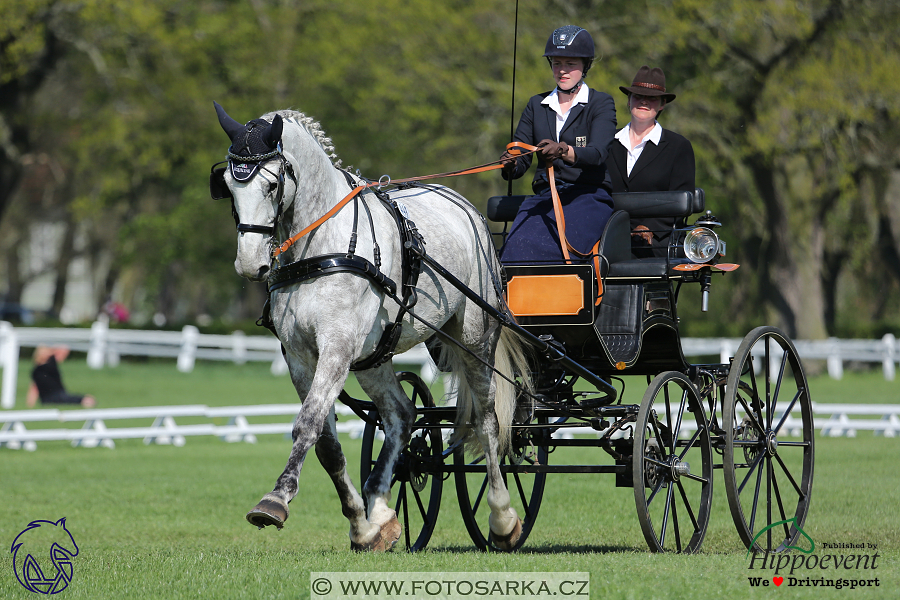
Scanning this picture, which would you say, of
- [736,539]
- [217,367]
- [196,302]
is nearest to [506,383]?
[736,539]

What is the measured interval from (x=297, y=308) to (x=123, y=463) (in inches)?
330

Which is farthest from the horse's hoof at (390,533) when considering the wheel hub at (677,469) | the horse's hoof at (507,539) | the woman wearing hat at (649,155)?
the woman wearing hat at (649,155)

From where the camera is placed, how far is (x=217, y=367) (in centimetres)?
2769

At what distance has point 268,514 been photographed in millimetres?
5133

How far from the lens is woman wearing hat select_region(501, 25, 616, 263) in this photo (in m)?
6.84

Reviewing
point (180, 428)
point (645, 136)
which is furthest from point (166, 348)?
point (645, 136)

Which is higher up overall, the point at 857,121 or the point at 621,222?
the point at 857,121

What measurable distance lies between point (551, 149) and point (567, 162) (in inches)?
7.8

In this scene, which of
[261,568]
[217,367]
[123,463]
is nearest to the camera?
[261,568]

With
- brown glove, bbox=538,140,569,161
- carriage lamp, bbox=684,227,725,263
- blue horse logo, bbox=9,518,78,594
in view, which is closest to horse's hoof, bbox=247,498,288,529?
blue horse logo, bbox=9,518,78,594

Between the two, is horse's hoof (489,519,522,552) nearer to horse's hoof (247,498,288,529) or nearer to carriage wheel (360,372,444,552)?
carriage wheel (360,372,444,552)

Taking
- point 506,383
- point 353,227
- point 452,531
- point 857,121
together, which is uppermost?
point 857,121

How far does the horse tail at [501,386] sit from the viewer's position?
7098 mm

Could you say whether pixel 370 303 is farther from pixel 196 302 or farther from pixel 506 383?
pixel 196 302
